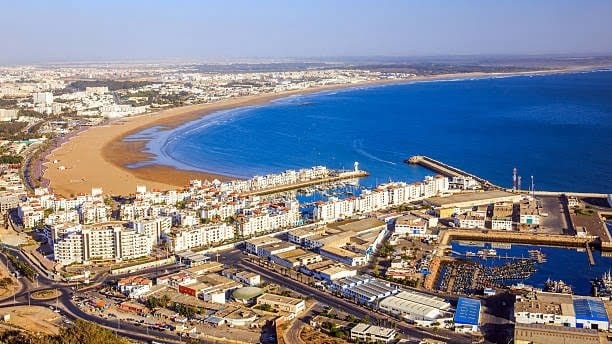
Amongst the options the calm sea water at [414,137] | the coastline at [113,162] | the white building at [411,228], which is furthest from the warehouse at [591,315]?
the coastline at [113,162]

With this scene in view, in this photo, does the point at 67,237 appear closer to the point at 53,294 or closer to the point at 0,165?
the point at 53,294

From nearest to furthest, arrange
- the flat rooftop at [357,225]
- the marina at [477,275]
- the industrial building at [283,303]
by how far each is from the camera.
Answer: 1. the industrial building at [283,303]
2. the marina at [477,275]
3. the flat rooftop at [357,225]

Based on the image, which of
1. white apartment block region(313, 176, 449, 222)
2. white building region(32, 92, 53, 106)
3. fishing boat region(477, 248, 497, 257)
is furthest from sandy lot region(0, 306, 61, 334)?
white building region(32, 92, 53, 106)

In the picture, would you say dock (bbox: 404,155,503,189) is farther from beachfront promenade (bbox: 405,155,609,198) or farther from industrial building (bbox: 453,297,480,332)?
industrial building (bbox: 453,297,480,332)

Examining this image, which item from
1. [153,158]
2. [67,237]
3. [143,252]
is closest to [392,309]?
[143,252]

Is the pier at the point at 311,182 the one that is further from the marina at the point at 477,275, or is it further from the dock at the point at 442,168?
the marina at the point at 477,275
